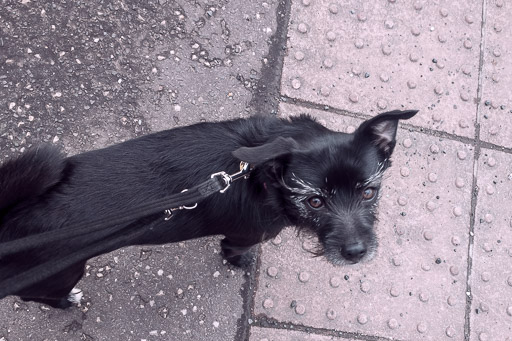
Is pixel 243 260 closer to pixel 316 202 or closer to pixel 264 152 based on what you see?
pixel 316 202

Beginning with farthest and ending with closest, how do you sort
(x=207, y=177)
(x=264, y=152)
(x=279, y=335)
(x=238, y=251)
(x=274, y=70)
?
(x=274, y=70) → (x=279, y=335) → (x=238, y=251) → (x=207, y=177) → (x=264, y=152)

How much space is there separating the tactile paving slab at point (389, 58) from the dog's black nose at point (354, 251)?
1587 mm

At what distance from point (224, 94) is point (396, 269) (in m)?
2.01

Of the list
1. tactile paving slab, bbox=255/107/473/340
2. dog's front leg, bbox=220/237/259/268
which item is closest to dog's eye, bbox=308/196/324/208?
Answer: dog's front leg, bbox=220/237/259/268

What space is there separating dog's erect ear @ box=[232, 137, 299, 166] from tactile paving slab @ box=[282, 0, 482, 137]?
1627 mm

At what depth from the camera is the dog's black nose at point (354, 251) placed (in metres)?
2.73

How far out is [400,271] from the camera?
3762mm

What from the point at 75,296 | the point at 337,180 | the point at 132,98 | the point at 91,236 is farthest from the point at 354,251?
the point at 132,98

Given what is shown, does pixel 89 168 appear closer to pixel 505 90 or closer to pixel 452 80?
pixel 452 80

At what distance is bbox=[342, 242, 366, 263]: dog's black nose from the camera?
2729mm

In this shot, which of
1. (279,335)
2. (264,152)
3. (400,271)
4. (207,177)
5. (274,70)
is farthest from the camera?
(274,70)

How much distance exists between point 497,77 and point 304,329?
2.79m

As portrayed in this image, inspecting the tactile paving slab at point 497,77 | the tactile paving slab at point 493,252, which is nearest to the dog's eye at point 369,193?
the tactile paving slab at point 493,252

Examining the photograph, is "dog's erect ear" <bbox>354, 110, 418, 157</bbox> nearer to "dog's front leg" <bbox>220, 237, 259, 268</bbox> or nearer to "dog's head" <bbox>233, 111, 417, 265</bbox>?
"dog's head" <bbox>233, 111, 417, 265</bbox>
